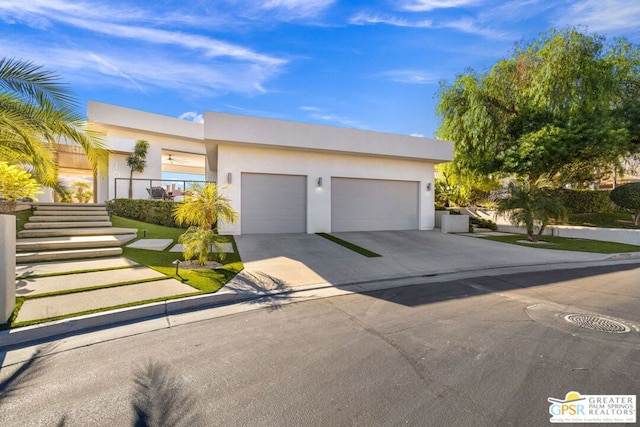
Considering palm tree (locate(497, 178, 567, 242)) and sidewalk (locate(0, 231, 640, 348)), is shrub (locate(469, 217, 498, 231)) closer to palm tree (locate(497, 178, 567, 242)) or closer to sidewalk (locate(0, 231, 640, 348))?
palm tree (locate(497, 178, 567, 242))

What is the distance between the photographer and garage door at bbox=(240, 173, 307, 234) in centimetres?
1218

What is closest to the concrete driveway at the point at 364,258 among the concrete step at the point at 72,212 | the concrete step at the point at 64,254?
the concrete step at the point at 64,254

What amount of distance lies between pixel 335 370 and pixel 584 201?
77.7 feet

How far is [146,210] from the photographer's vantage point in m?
12.5

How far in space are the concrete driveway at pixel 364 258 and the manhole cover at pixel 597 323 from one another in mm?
3127

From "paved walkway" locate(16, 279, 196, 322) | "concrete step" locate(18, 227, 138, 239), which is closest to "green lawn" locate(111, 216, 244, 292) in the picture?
"paved walkway" locate(16, 279, 196, 322)

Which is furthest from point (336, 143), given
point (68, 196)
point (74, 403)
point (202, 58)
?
point (68, 196)

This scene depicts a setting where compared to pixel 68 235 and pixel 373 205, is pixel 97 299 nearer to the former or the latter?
pixel 68 235

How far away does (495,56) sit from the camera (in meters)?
16.6

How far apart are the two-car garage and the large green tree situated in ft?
16.9

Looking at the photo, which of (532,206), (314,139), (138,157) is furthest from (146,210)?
(532,206)

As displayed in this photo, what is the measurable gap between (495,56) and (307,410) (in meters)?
20.5

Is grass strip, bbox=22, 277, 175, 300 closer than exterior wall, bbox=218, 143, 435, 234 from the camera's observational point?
Yes

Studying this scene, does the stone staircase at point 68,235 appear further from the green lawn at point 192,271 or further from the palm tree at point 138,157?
the palm tree at point 138,157
